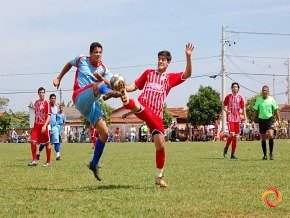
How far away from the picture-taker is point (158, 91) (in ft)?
33.2

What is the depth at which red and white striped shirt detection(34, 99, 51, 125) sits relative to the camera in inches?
656

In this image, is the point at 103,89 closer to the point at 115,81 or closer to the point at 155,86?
the point at 115,81

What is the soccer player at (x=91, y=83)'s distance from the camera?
9.95m

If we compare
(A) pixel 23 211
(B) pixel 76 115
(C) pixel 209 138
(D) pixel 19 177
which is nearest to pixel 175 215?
(A) pixel 23 211

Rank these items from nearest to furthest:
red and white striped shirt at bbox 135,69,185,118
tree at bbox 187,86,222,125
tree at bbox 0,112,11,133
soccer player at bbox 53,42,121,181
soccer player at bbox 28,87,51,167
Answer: soccer player at bbox 53,42,121,181, red and white striped shirt at bbox 135,69,185,118, soccer player at bbox 28,87,51,167, tree at bbox 187,86,222,125, tree at bbox 0,112,11,133

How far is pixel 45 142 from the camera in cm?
→ 1712

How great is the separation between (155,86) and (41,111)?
7176 mm

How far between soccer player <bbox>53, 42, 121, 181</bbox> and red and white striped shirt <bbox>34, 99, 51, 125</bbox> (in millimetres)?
6063

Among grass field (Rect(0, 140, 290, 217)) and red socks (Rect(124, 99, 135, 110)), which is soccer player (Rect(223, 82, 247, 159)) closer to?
grass field (Rect(0, 140, 290, 217))

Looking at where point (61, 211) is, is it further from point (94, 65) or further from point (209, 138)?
point (209, 138)

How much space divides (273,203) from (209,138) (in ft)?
177

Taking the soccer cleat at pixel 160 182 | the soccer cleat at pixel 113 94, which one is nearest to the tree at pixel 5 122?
the soccer cleat at pixel 160 182

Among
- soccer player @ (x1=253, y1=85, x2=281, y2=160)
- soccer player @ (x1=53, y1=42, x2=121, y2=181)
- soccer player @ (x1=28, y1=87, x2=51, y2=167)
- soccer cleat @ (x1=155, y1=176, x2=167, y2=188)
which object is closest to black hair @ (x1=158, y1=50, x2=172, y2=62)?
soccer player @ (x1=53, y1=42, x2=121, y2=181)

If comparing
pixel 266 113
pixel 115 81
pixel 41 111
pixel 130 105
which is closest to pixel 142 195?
pixel 130 105
